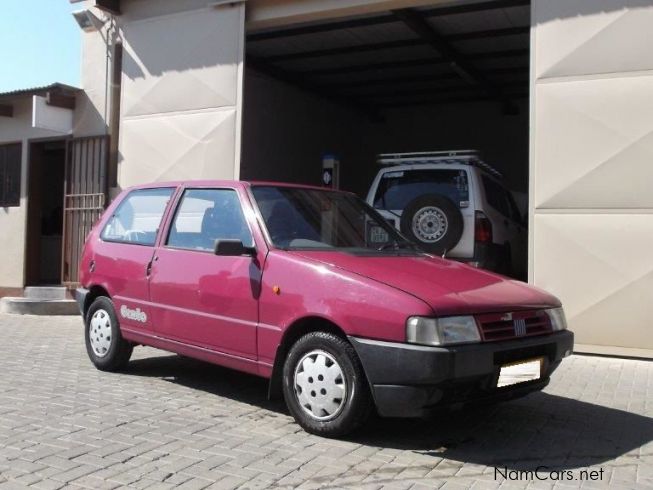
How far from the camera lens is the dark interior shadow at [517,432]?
4.10 m

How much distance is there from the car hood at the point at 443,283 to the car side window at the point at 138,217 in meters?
1.75

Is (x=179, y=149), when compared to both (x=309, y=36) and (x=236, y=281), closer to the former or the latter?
(x=309, y=36)

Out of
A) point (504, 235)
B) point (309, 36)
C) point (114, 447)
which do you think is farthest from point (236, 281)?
point (309, 36)

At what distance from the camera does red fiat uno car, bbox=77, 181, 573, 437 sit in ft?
12.9

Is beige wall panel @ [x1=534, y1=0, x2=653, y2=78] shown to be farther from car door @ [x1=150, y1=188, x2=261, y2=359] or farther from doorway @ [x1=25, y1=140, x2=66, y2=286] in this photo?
doorway @ [x1=25, y1=140, x2=66, y2=286]

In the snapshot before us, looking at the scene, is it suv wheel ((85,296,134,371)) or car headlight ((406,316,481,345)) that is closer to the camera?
→ car headlight ((406,316,481,345))

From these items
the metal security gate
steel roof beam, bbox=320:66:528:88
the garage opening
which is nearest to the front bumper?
the garage opening

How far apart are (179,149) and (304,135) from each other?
558cm

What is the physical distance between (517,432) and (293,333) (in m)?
1.67

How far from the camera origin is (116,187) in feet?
36.3

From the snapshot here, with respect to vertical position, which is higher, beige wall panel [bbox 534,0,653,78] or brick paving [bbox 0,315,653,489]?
beige wall panel [bbox 534,0,653,78]

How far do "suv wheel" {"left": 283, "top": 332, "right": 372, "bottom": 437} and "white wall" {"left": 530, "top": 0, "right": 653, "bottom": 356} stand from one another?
430 centimetres

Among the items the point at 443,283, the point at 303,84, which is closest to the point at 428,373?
the point at 443,283

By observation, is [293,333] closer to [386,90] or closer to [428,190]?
[428,190]
